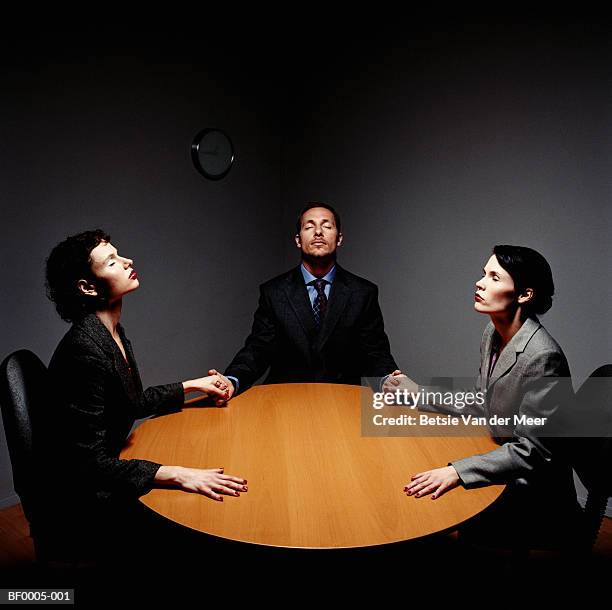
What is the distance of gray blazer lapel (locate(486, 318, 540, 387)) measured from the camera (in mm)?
1760

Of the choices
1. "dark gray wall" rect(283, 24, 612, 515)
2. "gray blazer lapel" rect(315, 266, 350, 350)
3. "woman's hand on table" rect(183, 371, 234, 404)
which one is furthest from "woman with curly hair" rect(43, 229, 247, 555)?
"dark gray wall" rect(283, 24, 612, 515)

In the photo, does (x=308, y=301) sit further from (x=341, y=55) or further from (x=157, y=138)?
(x=341, y=55)

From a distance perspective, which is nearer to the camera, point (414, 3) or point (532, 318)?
point (532, 318)

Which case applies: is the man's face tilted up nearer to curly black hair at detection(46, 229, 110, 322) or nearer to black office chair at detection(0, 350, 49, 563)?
curly black hair at detection(46, 229, 110, 322)

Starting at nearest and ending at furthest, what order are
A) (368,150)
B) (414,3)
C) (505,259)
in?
(505,259) → (414,3) → (368,150)

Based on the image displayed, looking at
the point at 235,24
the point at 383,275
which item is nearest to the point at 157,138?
the point at 235,24

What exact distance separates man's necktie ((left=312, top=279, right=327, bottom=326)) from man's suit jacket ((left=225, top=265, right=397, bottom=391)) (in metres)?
0.04

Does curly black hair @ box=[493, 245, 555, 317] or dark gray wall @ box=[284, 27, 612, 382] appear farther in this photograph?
dark gray wall @ box=[284, 27, 612, 382]

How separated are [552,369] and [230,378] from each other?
3.80 feet

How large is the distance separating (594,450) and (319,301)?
146 cm

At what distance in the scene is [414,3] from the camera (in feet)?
10.5

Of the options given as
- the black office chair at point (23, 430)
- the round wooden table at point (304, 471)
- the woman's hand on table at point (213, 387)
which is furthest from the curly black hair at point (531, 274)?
the black office chair at point (23, 430)

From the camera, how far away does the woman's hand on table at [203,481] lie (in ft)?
4.58

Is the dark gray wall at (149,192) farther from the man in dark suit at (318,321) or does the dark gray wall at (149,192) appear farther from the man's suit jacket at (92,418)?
the man's suit jacket at (92,418)
